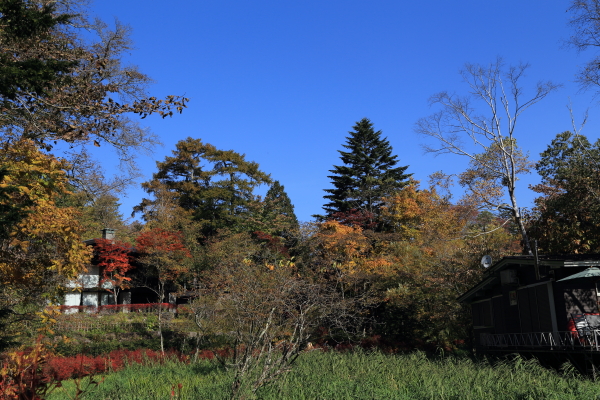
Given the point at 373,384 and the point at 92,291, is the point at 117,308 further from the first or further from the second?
the point at 373,384

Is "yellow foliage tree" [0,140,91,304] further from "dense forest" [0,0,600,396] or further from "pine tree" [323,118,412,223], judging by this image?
"pine tree" [323,118,412,223]

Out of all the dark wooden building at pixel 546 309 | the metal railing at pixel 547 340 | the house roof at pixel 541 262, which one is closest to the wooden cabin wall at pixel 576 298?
the dark wooden building at pixel 546 309

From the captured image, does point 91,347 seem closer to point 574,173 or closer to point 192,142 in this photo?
A: point 574,173

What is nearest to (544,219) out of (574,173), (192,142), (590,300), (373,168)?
(574,173)

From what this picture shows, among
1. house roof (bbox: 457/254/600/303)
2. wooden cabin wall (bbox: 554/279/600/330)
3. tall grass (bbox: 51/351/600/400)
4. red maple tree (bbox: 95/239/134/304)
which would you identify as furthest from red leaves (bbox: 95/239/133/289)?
wooden cabin wall (bbox: 554/279/600/330)

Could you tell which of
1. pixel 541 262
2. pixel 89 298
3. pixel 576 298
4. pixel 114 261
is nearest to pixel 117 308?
pixel 114 261

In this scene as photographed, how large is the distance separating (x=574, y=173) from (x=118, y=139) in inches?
723

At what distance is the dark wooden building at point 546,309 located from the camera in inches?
525

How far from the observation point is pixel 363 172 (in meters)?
Result: 42.6

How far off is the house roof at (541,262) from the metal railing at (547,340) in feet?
5.99

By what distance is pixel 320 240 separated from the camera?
2830 centimetres

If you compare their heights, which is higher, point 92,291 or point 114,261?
point 114,261

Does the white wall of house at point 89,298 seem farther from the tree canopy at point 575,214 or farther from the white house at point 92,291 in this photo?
the tree canopy at point 575,214

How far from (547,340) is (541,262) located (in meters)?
2.45
